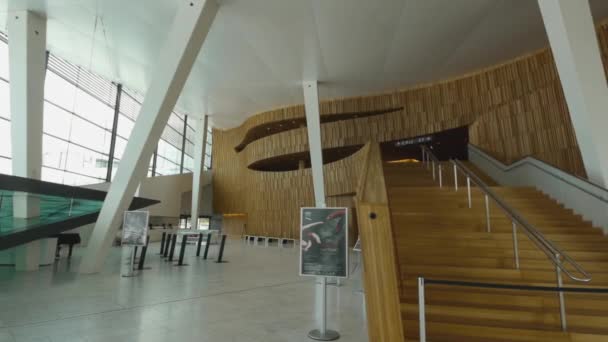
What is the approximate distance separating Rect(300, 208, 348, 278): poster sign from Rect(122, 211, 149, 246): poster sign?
5.18 meters

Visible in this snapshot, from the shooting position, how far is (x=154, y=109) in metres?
8.14

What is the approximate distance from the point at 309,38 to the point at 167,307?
950cm

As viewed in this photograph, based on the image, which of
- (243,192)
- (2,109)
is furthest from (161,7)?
(243,192)

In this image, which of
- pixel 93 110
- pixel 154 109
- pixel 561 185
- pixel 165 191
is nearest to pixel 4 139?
pixel 93 110

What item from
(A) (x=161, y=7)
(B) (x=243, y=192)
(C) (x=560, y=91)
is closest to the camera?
(A) (x=161, y=7)

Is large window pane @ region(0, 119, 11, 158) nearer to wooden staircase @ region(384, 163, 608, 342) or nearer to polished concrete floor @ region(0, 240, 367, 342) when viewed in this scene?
polished concrete floor @ region(0, 240, 367, 342)

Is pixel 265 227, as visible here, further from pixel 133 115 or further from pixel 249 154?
pixel 133 115

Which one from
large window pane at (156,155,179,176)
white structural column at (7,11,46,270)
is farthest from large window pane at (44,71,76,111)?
large window pane at (156,155,179,176)

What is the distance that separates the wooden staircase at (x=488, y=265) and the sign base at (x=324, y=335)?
0.82 metres

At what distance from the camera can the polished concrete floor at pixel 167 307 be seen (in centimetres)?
404

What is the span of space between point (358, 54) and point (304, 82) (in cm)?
300

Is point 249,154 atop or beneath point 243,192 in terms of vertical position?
atop

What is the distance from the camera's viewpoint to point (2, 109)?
10.9 meters

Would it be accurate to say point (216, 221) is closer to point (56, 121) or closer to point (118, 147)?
point (118, 147)
